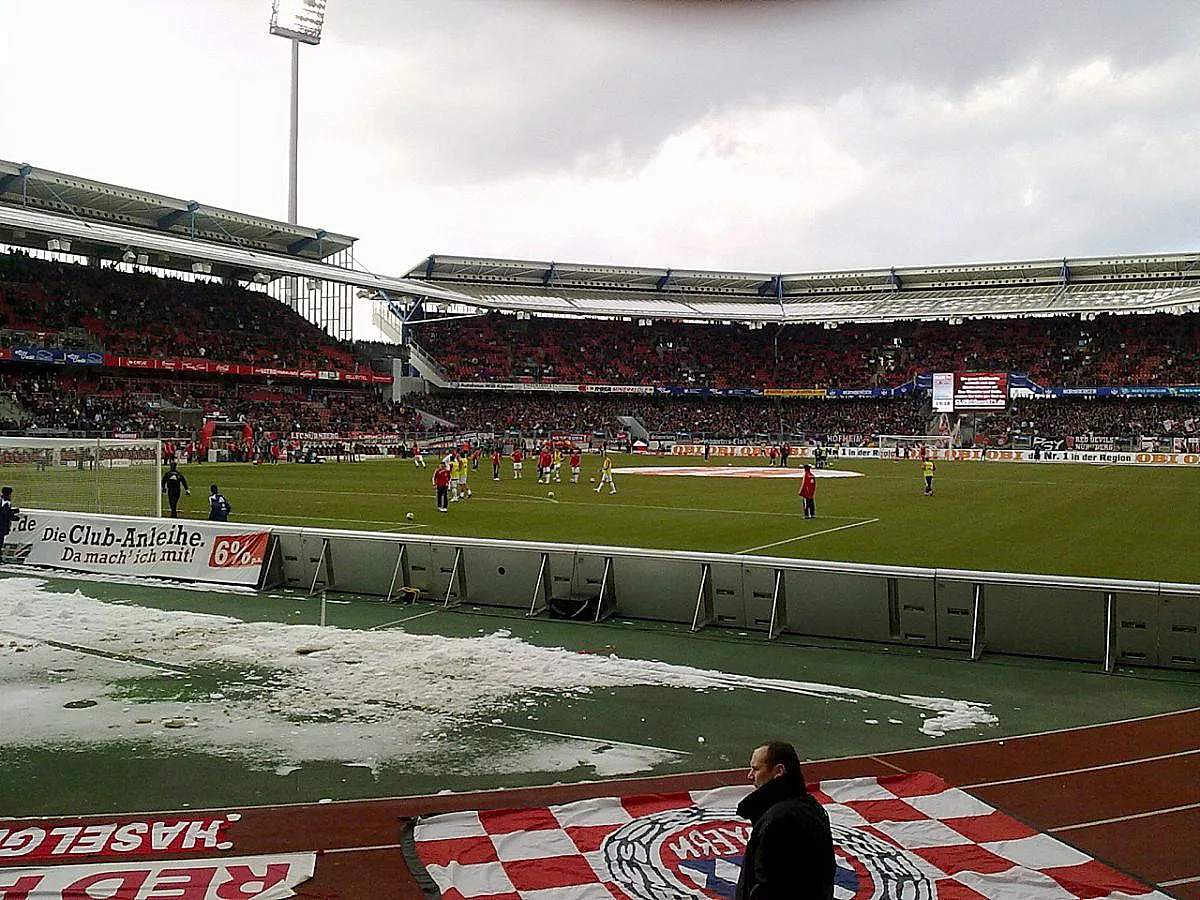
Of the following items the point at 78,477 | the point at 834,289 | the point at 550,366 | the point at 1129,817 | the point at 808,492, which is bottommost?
the point at 1129,817

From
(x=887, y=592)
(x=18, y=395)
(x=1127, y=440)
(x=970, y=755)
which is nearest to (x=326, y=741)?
(x=970, y=755)

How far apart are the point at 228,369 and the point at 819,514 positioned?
50095 millimetres

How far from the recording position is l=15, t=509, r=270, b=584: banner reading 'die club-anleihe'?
60.9 ft

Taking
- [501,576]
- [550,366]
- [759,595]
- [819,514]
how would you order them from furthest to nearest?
[550,366] < [819,514] < [501,576] < [759,595]

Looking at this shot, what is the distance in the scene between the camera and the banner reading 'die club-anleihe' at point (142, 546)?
731 inches

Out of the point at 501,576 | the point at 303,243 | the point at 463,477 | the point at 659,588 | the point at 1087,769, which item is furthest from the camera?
the point at 303,243

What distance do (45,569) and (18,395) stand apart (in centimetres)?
4039

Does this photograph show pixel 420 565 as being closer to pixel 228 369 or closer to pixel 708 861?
pixel 708 861

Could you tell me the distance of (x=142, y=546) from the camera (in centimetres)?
1978

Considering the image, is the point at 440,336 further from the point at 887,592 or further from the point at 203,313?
the point at 887,592

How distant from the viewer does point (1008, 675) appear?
12.3m

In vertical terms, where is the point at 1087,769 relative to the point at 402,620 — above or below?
above

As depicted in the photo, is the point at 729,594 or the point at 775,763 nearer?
the point at 775,763

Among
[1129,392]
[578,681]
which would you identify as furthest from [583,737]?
[1129,392]
